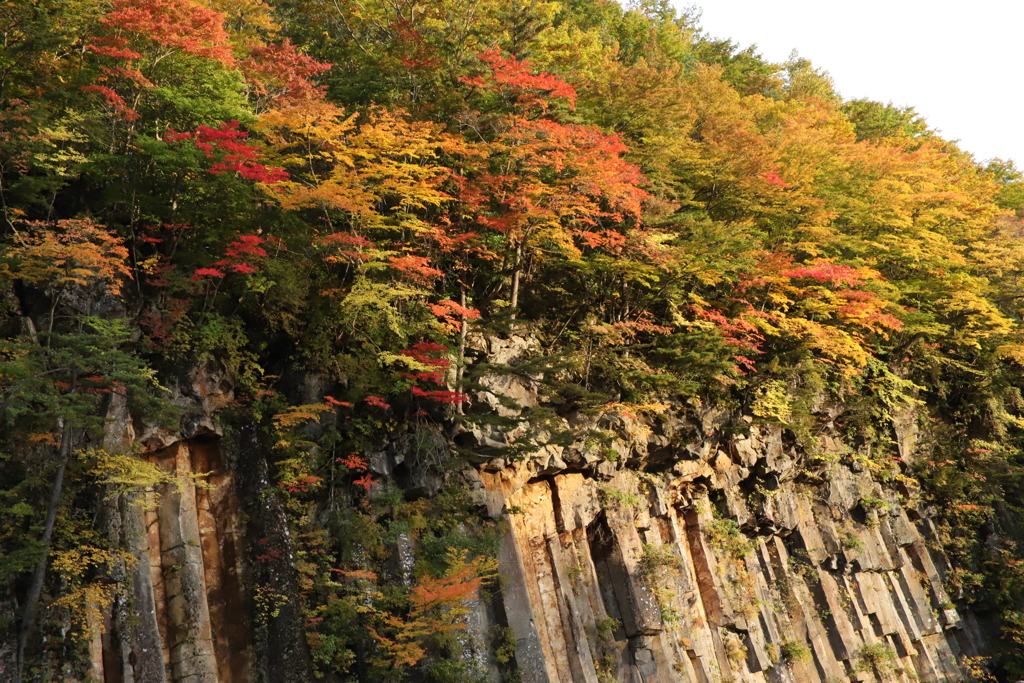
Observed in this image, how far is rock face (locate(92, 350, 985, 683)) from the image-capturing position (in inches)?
542

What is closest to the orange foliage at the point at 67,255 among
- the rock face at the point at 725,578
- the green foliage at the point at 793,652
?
the rock face at the point at 725,578

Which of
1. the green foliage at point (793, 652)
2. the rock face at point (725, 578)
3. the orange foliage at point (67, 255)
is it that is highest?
the orange foliage at point (67, 255)

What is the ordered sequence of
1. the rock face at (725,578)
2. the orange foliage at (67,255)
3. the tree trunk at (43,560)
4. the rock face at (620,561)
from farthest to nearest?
the rock face at (725,578) < the rock face at (620,561) < the orange foliage at (67,255) < the tree trunk at (43,560)

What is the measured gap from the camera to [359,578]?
14820mm

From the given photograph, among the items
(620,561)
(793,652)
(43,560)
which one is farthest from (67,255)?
(793,652)

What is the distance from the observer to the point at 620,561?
60.9 ft

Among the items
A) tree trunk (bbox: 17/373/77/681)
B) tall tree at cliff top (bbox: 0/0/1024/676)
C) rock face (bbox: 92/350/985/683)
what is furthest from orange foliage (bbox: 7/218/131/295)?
rock face (bbox: 92/350/985/683)

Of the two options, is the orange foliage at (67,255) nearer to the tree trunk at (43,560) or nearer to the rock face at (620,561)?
the tree trunk at (43,560)

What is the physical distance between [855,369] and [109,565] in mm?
20975

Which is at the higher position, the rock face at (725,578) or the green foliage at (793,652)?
the rock face at (725,578)

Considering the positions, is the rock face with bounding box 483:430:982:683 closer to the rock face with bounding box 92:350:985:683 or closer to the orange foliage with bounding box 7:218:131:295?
the rock face with bounding box 92:350:985:683

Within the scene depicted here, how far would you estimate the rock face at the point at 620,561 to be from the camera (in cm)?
1377

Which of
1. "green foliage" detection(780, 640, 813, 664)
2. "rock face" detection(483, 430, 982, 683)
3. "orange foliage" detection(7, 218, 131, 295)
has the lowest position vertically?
"green foliage" detection(780, 640, 813, 664)

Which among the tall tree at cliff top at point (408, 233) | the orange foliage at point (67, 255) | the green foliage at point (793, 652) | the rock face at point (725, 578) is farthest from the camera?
the green foliage at point (793, 652)
